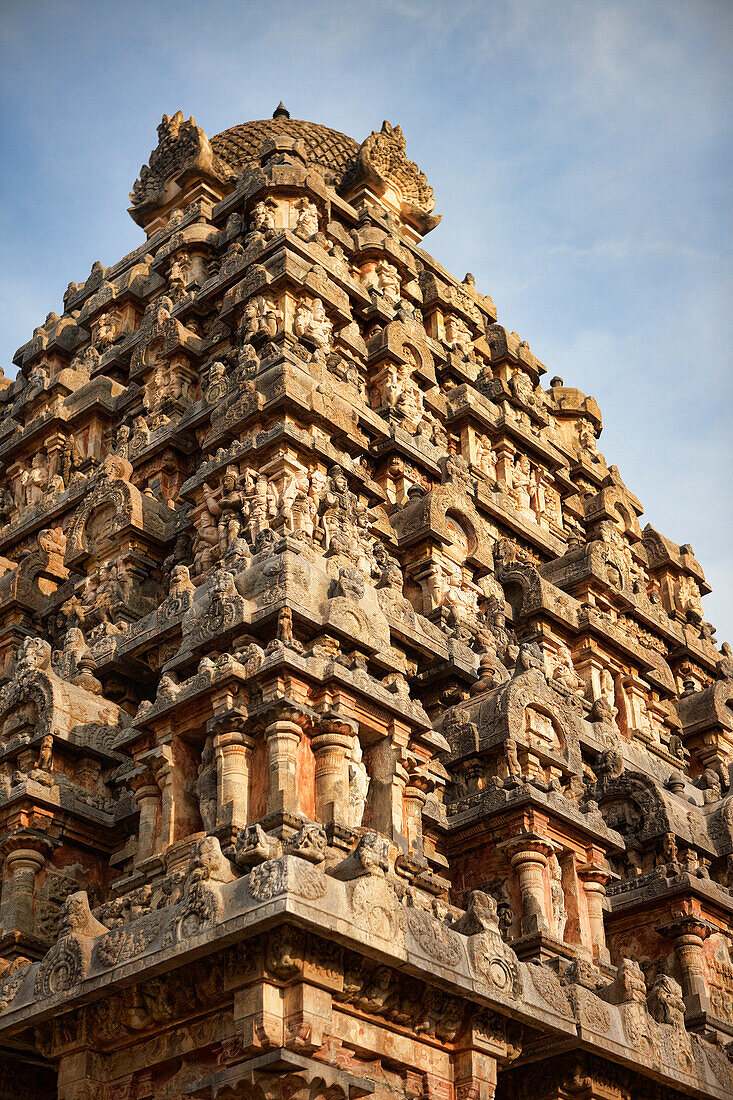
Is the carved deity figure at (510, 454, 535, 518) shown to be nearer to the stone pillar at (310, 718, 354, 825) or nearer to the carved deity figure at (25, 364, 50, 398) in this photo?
the carved deity figure at (25, 364, 50, 398)

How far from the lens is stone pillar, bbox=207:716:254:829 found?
1569 centimetres

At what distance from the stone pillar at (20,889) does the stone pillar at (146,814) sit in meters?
1.42

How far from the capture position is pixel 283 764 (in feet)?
52.0

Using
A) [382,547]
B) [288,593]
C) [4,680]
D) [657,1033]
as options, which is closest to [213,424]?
[382,547]

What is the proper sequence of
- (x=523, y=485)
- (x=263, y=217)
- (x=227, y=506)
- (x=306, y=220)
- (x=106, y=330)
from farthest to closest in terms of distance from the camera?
1. (x=106, y=330)
2. (x=523, y=485)
3. (x=306, y=220)
4. (x=263, y=217)
5. (x=227, y=506)

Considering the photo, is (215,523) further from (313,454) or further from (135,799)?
(135,799)

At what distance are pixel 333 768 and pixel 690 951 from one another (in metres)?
7.67

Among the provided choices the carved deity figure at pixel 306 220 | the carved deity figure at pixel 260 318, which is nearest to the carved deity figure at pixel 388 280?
the carved deity figure at pixel 306 220

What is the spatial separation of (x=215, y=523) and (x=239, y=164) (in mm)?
16880

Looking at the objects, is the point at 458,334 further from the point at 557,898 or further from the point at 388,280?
the point at 557,898

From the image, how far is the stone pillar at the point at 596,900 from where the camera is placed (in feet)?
61.2

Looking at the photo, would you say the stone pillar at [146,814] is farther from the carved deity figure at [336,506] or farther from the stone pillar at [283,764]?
the carved deity figure at [336,506]

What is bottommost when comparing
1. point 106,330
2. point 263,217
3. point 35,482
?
point 35,482

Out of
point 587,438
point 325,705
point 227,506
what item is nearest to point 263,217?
point 227,506
